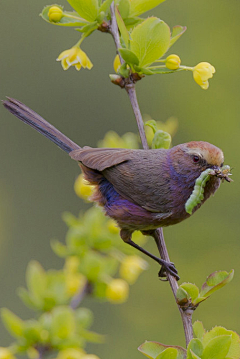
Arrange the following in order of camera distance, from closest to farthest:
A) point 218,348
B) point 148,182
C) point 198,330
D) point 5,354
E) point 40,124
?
point 218,348, point 198,330, point 5,354, point 148,182, point 40,124

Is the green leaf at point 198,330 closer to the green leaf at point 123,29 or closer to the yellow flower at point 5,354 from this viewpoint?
the yellow flower at point 5,354

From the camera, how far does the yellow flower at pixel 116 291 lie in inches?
96.9

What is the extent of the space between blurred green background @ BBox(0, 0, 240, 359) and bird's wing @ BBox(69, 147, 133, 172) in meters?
1.33

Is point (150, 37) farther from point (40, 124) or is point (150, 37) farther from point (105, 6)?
point (40, 124)

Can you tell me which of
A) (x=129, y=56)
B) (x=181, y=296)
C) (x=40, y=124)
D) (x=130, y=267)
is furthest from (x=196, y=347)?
(x=40, y=124)

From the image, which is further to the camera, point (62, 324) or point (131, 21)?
point (131, 21)

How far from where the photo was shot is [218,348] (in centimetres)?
180

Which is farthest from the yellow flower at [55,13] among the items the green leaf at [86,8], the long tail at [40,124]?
the long tail at [40,124]

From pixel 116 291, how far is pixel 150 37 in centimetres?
110

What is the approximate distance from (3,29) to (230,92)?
3.49m

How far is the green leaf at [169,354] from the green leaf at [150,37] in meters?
1.23

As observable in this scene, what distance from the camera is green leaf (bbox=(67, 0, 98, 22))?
2385 millimetres

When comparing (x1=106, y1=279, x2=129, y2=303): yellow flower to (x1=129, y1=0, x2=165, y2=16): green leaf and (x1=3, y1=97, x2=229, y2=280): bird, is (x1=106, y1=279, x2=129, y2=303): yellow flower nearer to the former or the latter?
(x1=3, y1=97, x2=229, y2=280): bird

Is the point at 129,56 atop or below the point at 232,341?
atop
